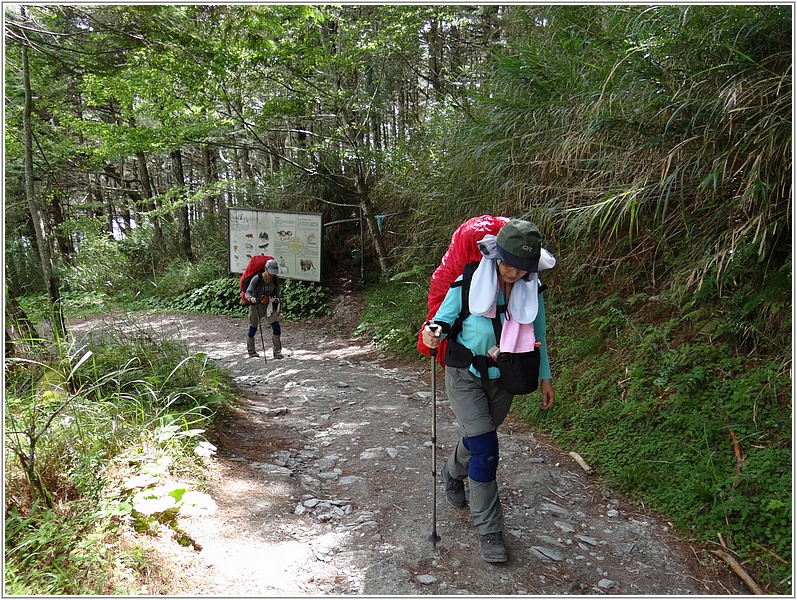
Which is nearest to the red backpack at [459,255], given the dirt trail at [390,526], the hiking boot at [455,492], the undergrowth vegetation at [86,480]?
the hiking boot at [455,492]

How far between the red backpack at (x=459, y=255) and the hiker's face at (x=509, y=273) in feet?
0.65

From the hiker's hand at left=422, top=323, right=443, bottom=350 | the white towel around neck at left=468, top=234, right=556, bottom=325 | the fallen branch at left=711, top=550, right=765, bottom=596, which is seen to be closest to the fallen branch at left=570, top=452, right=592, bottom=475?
the fallen branch at left=711, top=550, right=765, bottom=596

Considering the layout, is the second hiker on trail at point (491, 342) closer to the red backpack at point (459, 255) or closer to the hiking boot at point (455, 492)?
the red backpack at point (459, 255)

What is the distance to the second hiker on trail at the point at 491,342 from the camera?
2.86m

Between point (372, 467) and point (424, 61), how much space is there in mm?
12045

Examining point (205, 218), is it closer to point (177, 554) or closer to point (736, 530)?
point (177, 554)

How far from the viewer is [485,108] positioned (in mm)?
7281

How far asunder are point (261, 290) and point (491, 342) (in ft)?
20.3

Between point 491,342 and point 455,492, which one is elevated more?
point 491,342

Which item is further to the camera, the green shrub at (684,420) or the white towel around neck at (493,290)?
the green shrub at (684,420)

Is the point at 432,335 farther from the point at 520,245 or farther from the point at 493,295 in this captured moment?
the point at 520,245

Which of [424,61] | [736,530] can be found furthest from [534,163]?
[424,61]

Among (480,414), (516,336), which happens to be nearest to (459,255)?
(516,336)

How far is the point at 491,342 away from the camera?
9.89ft
